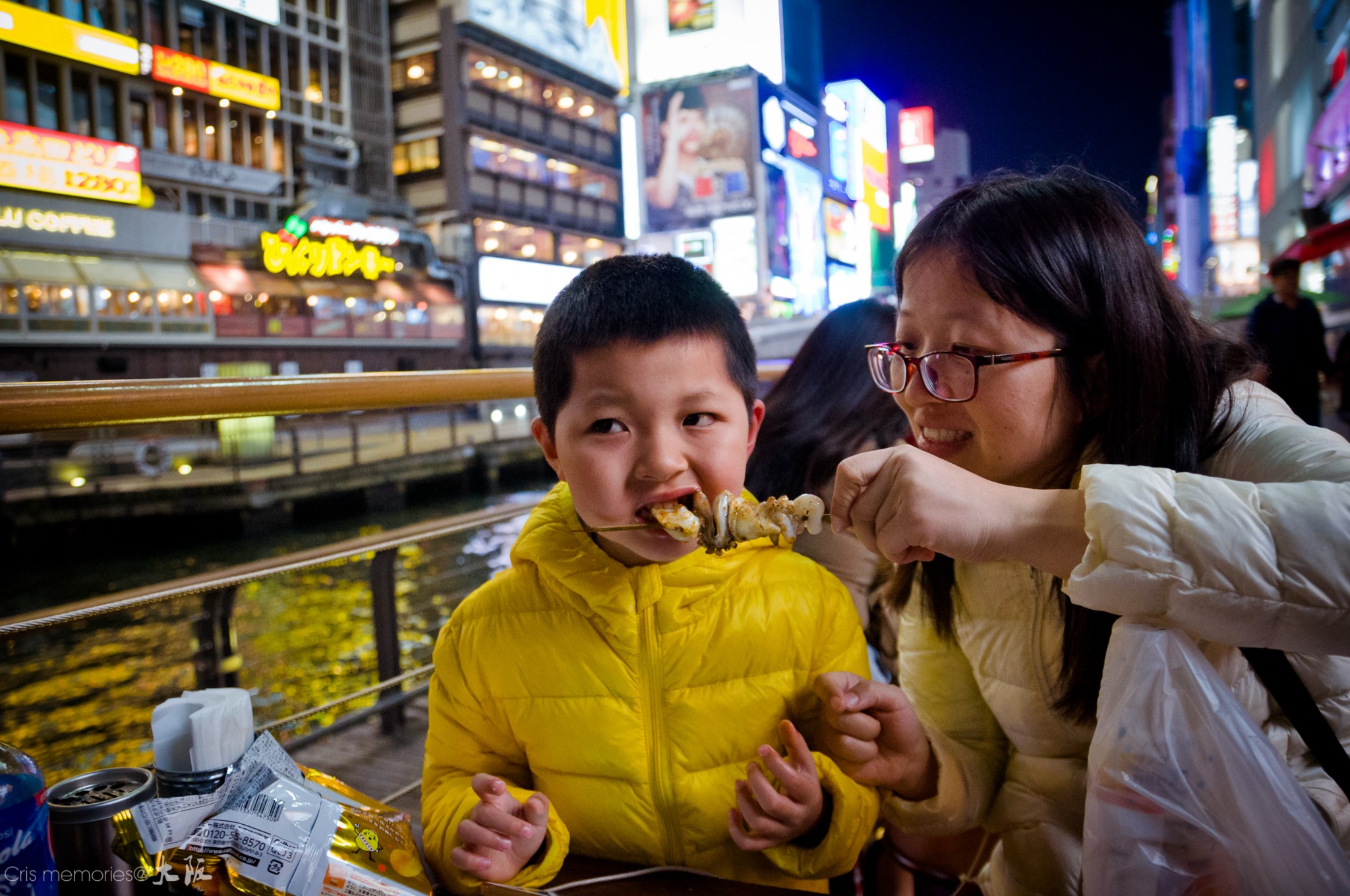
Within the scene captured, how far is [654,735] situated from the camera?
50.7 inches

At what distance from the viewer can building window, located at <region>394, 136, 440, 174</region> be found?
3172cm

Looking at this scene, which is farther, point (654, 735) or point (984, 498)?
point (654, 735)

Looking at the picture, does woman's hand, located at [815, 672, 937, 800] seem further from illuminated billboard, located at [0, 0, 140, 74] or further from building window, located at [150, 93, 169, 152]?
building window, located at [150, 93, 169, 152]

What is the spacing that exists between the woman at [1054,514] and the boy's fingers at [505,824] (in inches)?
18.2

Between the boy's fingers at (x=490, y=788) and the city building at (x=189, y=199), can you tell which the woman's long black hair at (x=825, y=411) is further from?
the city building at (x=189, y=199)

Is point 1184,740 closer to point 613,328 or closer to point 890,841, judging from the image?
point 613,328

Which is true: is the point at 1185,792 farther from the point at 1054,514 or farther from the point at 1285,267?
the point at 1285,267

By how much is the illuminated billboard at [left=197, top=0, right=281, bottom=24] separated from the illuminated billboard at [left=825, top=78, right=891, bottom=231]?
1228 inches

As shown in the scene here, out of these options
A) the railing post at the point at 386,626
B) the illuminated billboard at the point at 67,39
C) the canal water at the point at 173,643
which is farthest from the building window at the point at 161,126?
the railing post at the point at 386,626

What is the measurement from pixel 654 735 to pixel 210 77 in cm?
2959

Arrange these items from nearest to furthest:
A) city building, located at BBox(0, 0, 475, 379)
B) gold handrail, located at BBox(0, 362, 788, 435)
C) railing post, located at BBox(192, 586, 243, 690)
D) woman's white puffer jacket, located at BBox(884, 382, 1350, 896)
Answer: woman's white puffer jacket, located at BBox(884, 382, 1350, 896), gold handrail, located at BBox(0, 362, 788, 435), railing post, located at BBox(192, 586, 243, 690), city building, located at BBox(0, 0, 475, 379)

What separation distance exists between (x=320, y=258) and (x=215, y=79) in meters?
6.21

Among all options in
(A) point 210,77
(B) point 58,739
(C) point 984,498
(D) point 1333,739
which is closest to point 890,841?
(D) point 1333,739

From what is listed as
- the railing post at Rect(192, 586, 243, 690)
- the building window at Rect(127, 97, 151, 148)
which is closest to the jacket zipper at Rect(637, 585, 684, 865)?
the railing post at Rect(192, 586, 243, 690)
